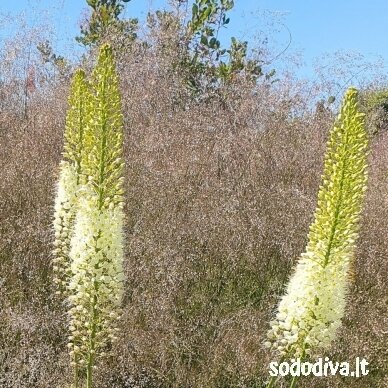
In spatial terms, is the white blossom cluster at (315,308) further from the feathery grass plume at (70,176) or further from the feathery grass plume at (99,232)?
the feathery grass plume at (70,176)

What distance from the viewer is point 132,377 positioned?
350cm

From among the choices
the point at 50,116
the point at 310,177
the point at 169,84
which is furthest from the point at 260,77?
the point at 50,116

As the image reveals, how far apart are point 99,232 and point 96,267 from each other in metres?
0.13

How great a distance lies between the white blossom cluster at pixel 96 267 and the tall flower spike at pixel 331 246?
61 cm

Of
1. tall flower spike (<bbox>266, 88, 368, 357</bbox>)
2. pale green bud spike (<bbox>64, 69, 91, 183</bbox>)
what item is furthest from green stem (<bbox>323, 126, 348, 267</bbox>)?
pale green bud spike (<bbox>64, 69, 91, 183</bbox>)

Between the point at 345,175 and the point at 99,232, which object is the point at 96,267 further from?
the point at 345,175

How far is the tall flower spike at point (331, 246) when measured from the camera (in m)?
2.13

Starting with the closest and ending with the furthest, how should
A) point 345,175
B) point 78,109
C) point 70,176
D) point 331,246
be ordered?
1. point 345,175
2. point 331,246
3. point 78,109
4. point 70,176

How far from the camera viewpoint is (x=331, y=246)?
2.26m

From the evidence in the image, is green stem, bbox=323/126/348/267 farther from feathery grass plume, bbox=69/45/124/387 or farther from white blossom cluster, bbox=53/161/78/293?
white blossom cluster, bbox=53/161/78/293

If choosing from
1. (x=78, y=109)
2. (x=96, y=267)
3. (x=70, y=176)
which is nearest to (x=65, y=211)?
(x=70, y=176)

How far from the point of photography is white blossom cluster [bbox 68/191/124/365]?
232 cm

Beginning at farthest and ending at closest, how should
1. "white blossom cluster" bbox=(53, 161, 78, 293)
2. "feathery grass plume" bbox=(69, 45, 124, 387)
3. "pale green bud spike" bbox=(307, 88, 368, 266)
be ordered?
"white blossom cluster" bbox=(53, 161, 78, 293) < "feathery grass plume" bbox=(69, 45, 124, 387) < "pale green bud spike" bbox=(307, 88, 368, 266)

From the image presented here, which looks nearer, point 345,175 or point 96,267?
point 345,175
